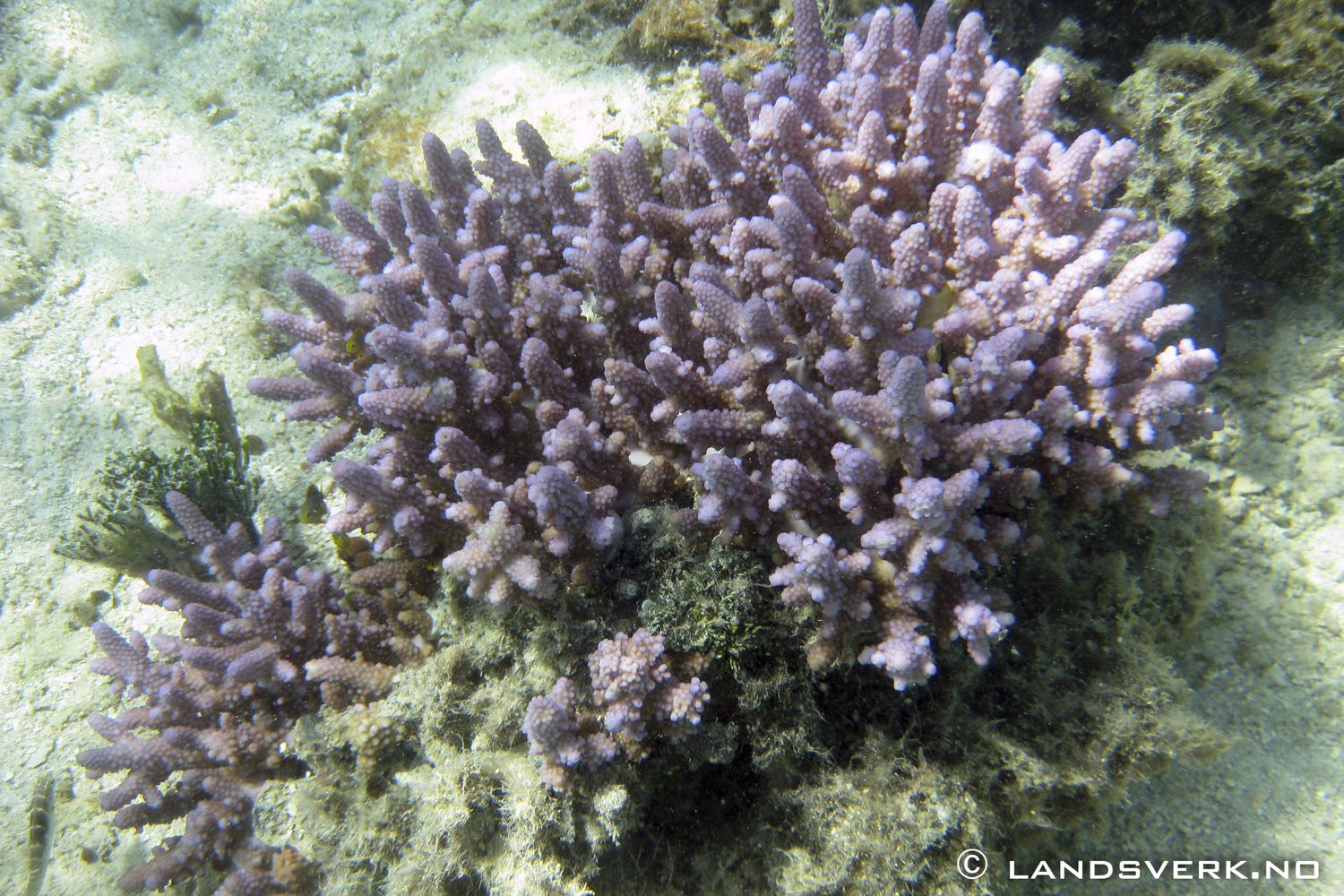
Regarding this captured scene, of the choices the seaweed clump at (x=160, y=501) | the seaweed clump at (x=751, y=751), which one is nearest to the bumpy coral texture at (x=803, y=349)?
the seaweed clump at (x=751, y=751)

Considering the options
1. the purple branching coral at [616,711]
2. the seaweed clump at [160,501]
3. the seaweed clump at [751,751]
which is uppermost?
the seaweed clump at [160,501]

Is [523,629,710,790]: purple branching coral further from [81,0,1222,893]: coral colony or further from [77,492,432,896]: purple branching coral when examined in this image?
[77,492,432,896]: purple branching coral

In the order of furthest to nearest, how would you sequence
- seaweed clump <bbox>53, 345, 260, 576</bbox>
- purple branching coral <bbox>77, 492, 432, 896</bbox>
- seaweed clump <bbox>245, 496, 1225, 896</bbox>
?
1. seaweed clump <bbox>53, 345, 260, 576</bbox>
2. purple branching coral <bbox>77, 492, 432, 896</bbox>
3. seaweed clump <bbox>245, 496, 1225, 896</bbox>

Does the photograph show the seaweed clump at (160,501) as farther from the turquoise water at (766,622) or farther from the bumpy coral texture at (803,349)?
the bumpy coral texture at (803,349)

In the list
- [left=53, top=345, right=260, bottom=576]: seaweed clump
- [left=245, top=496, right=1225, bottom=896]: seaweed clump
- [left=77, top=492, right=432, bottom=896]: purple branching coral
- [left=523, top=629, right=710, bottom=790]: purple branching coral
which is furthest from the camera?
[left=53, top=345, right=260, bottom=576]: seaweed clump

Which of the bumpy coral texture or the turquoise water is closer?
the bumpy coral texture

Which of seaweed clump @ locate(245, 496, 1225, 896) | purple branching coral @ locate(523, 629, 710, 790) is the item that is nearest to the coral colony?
purple branching coral @ locate(523, 629, 710, 790)
